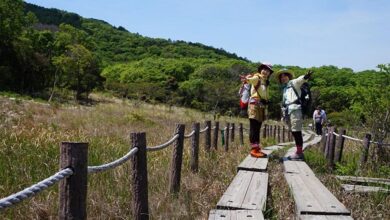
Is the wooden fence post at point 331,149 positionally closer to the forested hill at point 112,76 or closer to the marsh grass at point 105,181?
the forested hill at point 112,76

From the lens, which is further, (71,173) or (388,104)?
(388,104)

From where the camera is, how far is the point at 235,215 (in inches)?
154

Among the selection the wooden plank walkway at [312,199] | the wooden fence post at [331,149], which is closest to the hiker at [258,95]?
the wooden plank walkway at [312,199]

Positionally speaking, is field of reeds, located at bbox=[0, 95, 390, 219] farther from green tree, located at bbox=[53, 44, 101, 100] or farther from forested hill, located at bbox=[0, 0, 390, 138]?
green tree, located at bbox=[53, 44, 101, 100]

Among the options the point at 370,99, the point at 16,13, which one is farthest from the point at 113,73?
the point at 370,99

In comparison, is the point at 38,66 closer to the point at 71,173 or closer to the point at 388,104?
the point at 388,104

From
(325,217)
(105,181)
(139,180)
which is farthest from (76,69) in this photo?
(325,217)

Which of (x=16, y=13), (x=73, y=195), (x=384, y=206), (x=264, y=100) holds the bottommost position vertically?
(x=384, y=206)

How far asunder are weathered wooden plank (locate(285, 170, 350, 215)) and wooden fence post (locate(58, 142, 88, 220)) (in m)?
2.24

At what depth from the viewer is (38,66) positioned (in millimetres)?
40188

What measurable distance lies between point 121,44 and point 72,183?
124 meters

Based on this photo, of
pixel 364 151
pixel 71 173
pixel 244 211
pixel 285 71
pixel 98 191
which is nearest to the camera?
pixel 71 173

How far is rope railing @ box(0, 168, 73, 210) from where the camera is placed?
192 centimetres

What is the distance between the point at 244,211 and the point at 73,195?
1957mm
